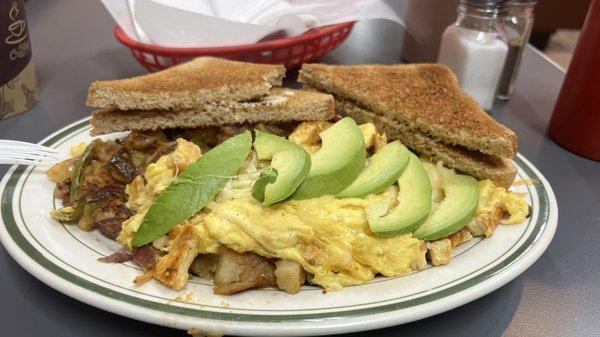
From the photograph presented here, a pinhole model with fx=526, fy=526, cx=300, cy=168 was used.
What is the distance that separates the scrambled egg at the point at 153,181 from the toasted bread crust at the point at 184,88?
0.22 m

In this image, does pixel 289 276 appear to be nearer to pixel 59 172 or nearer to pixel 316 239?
pixel 316 239

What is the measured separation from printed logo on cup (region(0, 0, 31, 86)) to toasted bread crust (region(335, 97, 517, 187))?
66.3 inches

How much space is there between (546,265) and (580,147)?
3.54 ft

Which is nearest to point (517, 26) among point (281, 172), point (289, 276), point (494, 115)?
point (494, 115)

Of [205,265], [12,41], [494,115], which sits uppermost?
[12,41]

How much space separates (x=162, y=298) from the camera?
1.39 meters

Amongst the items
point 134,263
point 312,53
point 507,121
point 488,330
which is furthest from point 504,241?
point 312,53

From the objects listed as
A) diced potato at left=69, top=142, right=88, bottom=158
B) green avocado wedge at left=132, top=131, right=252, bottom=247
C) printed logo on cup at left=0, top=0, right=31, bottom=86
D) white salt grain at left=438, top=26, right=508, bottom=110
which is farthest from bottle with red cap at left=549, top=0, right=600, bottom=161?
printed logo on cup at left=0, top=0, right=31, bottom=86

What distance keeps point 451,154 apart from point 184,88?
1053 millimetres

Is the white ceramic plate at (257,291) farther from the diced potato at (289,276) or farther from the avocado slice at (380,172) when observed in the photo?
the avocado slice at (380,172)

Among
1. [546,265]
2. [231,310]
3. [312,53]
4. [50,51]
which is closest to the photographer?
[231,310]

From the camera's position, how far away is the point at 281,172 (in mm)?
1644

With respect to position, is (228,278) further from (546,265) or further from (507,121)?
(507,121)

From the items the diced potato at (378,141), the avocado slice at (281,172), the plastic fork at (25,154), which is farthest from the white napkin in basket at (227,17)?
the avocado slice at (281,172)
